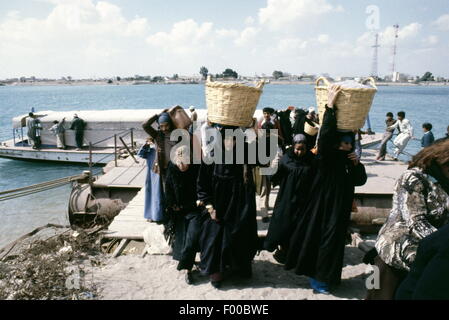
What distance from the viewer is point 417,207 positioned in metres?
2.47

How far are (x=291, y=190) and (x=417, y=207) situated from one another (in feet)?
5.69

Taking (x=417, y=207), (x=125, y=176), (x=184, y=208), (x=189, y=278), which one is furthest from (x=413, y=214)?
(x=125, y=176)

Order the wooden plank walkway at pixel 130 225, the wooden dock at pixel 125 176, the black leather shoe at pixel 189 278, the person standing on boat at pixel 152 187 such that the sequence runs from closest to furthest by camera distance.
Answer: the black leather shoe at pixel 189 278, the person standing on boat at pixel 152 187, the wooden plank walkway at pixel 130 225, the wooden dock at pixel 125 176

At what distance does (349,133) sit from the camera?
377 centimetres

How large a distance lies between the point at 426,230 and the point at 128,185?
7029 mm

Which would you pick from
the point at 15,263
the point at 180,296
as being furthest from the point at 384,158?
the point at 15,263

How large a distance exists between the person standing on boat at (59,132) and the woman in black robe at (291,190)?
1663 cm

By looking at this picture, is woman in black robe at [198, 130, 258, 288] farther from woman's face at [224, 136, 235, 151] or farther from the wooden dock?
the wooden dock

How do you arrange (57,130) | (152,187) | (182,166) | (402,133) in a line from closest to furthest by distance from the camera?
(182,166)
(152,187)
(402,133)
(57,130)

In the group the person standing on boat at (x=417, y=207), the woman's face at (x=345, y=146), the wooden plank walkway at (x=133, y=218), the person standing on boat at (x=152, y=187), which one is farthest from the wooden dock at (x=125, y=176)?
the person standing on boat at (x=417, y=207)

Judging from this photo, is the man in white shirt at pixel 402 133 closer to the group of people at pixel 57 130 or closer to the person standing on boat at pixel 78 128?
the person standing on boat at pixel 78 128

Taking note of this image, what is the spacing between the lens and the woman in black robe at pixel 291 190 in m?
4.08

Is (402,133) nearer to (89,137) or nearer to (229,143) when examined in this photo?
(229,143)

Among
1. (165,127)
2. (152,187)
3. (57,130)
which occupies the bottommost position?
(57,130)
